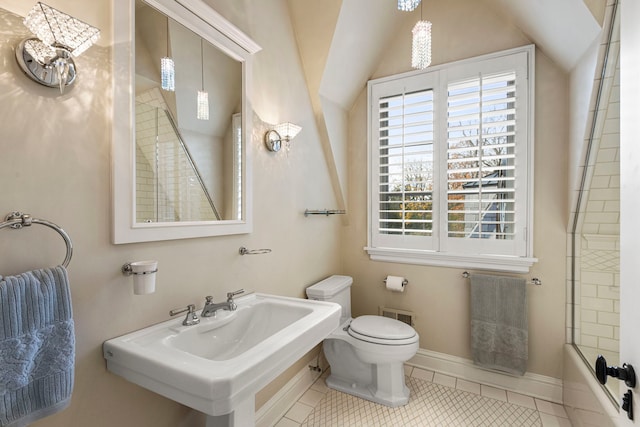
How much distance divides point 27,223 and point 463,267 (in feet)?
8.12

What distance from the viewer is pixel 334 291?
2.28 meters

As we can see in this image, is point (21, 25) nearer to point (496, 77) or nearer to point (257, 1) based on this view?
point (257, 1)

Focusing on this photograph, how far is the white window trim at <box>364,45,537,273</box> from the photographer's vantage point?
213 cm

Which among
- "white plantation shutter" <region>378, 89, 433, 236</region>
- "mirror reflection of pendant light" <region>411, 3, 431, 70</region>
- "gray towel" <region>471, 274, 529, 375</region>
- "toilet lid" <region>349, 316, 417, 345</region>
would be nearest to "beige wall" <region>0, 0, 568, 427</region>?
"gray towel" <region>471, 274, 529, 375</region>

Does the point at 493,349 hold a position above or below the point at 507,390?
above

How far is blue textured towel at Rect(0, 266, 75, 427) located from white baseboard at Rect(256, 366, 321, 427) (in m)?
1.21

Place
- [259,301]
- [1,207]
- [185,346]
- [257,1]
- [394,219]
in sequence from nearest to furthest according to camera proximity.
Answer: [1,207]
[185,346]
[259,301]
[257,1]
[394,219]

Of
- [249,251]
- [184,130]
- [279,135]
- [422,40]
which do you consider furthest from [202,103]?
[422,40]

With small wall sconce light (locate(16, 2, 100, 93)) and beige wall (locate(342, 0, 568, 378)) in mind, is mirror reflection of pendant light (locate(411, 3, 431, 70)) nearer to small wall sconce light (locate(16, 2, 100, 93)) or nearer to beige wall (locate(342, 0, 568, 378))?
beige wall (locate(342, 0, 568, 378))

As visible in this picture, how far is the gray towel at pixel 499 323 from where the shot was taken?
2150mm

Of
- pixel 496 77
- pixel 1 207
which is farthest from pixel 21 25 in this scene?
pixel 496 77

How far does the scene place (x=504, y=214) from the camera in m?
2.23

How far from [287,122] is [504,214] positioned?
5.50 ft

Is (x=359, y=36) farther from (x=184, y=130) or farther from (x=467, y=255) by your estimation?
(x=467, y=255)
